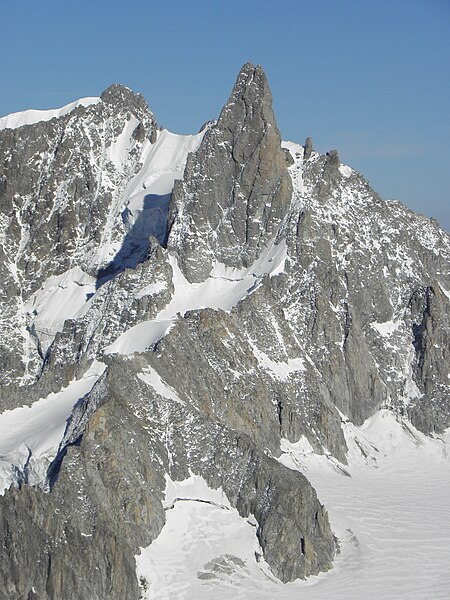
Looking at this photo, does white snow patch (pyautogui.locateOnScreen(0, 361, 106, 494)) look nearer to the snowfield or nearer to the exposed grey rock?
the snowfield

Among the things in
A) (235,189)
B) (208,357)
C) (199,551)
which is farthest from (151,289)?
(199,551)

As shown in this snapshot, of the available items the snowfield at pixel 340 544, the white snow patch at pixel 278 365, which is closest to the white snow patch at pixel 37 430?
the snowfield at pixel 340 544

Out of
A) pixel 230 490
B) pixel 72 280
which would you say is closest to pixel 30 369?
pixel 72 280

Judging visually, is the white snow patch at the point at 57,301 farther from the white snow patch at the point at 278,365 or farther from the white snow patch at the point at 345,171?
the white snow patch at the point at 345,171

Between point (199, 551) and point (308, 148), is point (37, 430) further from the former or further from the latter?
point (308, 148)

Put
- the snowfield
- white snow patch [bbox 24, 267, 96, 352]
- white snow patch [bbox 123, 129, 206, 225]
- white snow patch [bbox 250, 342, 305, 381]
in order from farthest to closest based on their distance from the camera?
white snow patch [bbox 123, 129, 206, 225] < white snow patch [bbox 24, 267, 96, 352] < white snow patch [bbox 250, 342, 305, 381] < the snowfield

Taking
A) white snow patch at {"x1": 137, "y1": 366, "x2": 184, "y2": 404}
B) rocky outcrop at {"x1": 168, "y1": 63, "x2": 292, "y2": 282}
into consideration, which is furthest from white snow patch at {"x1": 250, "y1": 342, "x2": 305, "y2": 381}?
white snow patch at {"x1": 137, "y1": 366, "x2": 184, "y2": 404}

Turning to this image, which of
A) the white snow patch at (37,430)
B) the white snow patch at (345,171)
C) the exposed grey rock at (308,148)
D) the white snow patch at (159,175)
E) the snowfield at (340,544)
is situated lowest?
the snowfield at (340,544)
